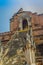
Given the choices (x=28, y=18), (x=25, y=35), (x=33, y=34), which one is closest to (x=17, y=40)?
(x=25, y=35)

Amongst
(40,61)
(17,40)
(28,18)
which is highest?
(28,18)

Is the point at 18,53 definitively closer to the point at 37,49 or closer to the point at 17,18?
the point at 37,49

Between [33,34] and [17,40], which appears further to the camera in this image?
[33,34]

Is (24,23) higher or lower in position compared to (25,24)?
higher

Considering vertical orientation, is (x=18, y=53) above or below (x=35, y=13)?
below

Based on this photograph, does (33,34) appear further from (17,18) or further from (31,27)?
(17,18)

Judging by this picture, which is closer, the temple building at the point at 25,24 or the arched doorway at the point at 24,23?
the temple building at the point at 25,24

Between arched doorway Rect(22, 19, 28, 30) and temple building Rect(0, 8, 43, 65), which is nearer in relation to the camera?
temple building Rect(0, 8, 43, 65)

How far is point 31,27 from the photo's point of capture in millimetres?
39875

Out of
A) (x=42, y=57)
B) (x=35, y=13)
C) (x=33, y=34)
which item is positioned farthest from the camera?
(x=35, y=13)

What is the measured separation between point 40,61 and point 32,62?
1.51 m

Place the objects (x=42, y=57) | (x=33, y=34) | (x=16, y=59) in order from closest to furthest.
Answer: (x=16, y=59)
(x=42, y=57)
(x=33, y=34)

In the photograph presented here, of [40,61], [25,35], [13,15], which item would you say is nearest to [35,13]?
[13,15]

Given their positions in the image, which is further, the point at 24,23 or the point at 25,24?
the point at 24,23
